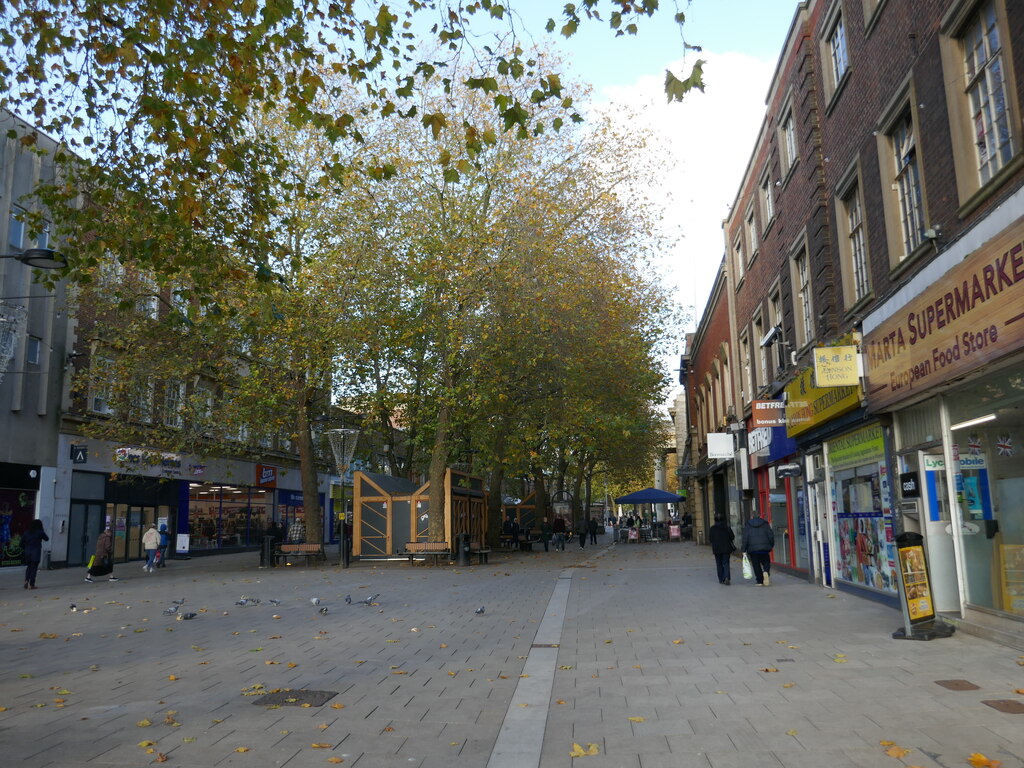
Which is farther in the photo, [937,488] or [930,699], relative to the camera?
[937,488]

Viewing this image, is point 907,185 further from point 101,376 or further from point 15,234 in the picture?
point 15,234

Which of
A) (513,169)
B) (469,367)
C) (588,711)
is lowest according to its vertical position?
(588,711)

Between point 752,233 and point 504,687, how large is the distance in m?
17.8

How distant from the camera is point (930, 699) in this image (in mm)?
6371

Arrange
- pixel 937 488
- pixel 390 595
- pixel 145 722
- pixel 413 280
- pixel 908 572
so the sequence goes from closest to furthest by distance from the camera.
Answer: pixel 145 722 < pixel 908 572 < pixel 937 488 < pixel 390 595 < pixel 413 280

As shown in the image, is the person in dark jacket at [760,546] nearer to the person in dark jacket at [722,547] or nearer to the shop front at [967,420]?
the person in dark jacket at [722,547]

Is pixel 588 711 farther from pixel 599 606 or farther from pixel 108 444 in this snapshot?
pixel 108 444

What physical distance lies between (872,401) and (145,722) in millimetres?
9681

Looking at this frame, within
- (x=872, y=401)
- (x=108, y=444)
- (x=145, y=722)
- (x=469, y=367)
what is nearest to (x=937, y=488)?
(x=872, y=401)

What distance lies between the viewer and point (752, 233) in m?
22.7

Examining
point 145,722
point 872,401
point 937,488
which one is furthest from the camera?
point 872,401

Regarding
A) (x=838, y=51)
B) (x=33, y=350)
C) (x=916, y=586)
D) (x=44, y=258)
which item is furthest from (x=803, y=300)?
(x=33, y=350)

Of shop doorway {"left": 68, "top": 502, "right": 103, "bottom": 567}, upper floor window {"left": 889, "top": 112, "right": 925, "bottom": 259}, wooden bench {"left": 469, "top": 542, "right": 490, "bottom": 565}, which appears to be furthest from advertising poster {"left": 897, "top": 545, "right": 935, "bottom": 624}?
shop doorway {"left": 68, "top": 502, "right": 103, "bottom": 567}

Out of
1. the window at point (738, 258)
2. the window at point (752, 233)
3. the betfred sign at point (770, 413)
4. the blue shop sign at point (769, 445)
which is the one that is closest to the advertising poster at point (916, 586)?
the blue shop sign at point (769, 445)
